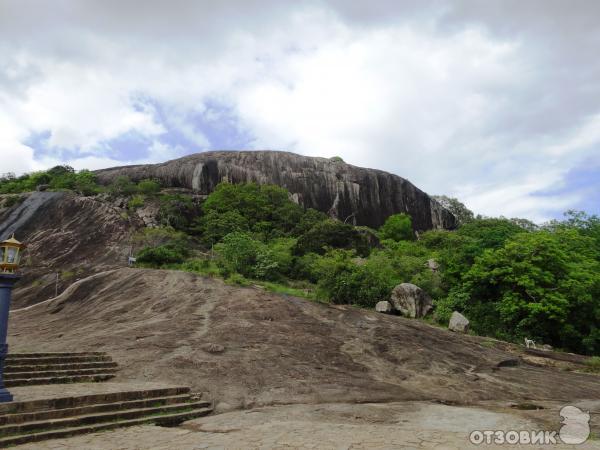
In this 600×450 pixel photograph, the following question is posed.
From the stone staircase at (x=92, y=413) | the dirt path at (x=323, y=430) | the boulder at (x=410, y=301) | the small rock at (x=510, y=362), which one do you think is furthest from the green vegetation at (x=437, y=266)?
the stone staircase at (x=92, y=413)

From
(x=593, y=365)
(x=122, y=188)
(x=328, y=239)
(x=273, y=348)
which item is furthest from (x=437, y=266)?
(x=122, y=188)

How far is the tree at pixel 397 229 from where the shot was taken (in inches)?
1779

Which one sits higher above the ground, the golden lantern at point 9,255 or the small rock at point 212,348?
the golden lantern at point 9,255

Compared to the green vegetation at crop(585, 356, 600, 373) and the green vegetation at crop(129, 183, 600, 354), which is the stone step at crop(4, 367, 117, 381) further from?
the green vegetation at crop(585, 356, 600, 373)

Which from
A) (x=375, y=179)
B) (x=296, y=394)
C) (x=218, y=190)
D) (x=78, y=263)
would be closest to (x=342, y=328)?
(x=296, y=394)

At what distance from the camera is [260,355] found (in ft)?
42.0

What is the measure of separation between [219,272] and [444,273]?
12.1 m

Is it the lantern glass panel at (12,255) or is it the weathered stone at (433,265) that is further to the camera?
the weathered stone at (433,265)

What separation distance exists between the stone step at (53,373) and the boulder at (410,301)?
44.9ft

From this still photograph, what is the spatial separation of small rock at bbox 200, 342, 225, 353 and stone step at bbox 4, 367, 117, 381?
2.55m

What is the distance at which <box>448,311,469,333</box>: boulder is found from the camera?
19219mm

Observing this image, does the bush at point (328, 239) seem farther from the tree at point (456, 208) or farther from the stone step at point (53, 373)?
the tree at point (456, 208)

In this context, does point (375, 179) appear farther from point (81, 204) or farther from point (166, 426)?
point (166, 426)

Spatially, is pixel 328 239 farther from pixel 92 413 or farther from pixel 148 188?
pixel 92 413
